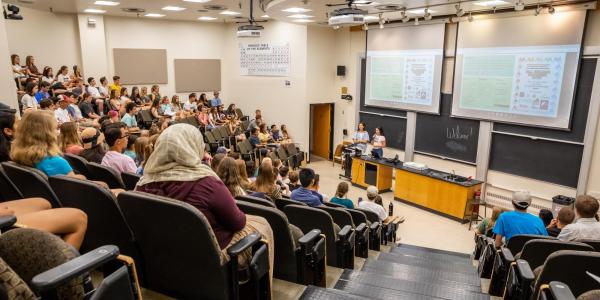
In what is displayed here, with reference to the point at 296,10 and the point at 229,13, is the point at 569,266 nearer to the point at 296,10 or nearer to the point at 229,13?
the point at 296,10

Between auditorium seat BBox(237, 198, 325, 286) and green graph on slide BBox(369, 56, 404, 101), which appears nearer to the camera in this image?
auditorium seat BBox(237, 198, 325, 286)

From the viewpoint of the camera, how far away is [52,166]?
2.62 metres

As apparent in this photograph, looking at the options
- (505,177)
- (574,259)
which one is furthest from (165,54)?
(574,259)

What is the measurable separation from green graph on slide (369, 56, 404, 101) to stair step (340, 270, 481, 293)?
6.49 metres

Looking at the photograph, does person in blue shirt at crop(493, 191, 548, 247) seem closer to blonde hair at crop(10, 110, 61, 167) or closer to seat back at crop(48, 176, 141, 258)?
seat back at crop(48, 176, 141, 258)

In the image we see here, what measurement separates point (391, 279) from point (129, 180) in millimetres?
2229

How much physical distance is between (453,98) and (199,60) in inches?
297

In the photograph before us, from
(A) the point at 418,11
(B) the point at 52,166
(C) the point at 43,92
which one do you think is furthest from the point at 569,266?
(C) the point at 43,92

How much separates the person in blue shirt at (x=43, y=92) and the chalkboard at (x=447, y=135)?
8182 millimetres

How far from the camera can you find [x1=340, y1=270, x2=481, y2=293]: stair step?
3193mm

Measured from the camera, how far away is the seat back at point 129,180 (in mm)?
2957

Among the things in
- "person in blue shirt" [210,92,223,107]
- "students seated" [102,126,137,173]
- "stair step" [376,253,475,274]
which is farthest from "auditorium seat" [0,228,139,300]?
"person in blue shirt" [210,92,223,107]

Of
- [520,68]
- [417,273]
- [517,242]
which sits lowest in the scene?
[417,273]

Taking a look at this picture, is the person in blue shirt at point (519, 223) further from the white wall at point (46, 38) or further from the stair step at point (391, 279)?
the white wall at point (46, 38)
